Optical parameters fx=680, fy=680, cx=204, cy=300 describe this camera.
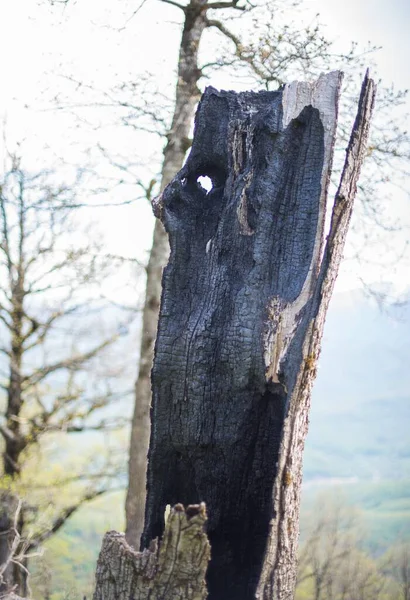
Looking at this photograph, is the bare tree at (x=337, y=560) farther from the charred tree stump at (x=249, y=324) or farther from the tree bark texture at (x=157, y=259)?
the charred tree stump at (x=249, y=324)

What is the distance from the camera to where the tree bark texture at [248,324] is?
2.71 meters

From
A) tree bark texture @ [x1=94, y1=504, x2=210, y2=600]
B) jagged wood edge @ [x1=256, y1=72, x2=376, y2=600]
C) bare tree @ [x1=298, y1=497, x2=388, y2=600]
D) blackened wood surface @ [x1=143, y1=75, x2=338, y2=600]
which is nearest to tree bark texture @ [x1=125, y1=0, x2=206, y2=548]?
bare tree @ [x1=298, y1=497, x2=388, y2=600]

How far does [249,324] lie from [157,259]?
516 cm

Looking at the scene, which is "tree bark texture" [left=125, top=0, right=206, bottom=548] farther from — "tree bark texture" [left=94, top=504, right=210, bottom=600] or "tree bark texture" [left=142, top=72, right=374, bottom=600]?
"tree bark texture" [left=94, top=504, right=210, bottom=600]

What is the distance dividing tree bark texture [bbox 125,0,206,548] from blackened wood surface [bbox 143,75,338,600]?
4684mm

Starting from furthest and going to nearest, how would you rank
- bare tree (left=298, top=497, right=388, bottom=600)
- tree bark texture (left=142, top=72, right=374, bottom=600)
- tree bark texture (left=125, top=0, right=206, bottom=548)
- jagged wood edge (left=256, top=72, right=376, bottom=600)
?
bare tree (left=298, top=497, right=388, bottom=600) < tree bark texture (left=125, top=0, right=206, bottom=548) < tree bark texture (left=142, top=72, right=374, bottom=600) < jagged wood edge (left=256, top=72, right=376, bottom=600)

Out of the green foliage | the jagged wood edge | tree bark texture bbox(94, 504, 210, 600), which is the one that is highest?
the jagged wood edge

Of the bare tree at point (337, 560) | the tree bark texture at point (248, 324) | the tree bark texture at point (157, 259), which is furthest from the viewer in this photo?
the bare tree at point (337, 560)

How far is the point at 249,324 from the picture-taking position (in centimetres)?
279

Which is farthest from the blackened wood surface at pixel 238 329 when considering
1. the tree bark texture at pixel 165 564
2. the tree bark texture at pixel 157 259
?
the tree bark texture at pixel 157 259

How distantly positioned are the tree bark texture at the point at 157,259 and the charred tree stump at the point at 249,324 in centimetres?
469

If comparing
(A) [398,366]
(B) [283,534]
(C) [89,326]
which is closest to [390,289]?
(A) [398,366]

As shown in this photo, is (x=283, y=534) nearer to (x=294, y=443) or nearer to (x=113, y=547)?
(x=294, y=443)

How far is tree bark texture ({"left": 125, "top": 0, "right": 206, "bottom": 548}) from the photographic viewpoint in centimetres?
762
